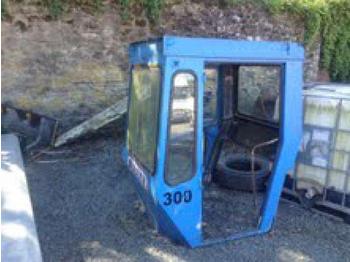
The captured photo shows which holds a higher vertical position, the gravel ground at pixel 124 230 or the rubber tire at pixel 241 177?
the rubber tire at pixel 241 177

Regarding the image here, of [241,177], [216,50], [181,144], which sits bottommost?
[241,177]

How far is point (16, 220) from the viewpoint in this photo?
128 inches

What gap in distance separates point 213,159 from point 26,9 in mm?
4238

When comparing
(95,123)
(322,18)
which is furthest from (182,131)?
(322,18)

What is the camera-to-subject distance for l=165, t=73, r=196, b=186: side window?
3775 millimetres

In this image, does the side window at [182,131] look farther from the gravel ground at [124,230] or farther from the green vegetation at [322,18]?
the green vegetation at [322,18]

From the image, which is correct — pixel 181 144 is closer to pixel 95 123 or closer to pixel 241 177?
pixel 241 177

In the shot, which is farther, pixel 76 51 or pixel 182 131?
pixel 76 51

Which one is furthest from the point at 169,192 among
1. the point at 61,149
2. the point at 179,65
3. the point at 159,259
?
the point at 61,149

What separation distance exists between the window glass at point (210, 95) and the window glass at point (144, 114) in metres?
0.96

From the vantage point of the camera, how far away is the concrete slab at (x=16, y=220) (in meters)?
2.77

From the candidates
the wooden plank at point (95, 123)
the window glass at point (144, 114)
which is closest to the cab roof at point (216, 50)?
the window glass at point (144, 114)

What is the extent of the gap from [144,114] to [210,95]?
90.2 inches

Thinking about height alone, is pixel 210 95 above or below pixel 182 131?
above
